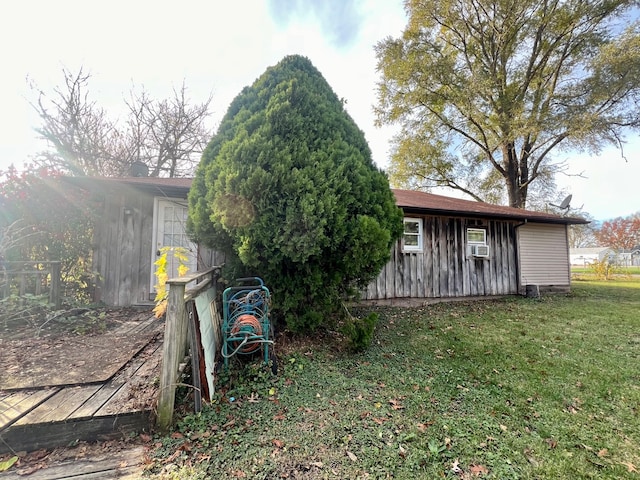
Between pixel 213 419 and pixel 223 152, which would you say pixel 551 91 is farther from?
pixel 213 419

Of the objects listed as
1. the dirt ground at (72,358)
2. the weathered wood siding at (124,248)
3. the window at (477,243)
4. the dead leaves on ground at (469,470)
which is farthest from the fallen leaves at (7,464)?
the window at (477,243)

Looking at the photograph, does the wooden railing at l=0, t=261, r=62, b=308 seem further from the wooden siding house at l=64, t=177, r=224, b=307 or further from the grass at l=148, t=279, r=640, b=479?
the grass at l=148, t=279, r=640, b=479

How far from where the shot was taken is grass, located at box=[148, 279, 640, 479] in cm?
199

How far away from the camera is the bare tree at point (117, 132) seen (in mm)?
11398

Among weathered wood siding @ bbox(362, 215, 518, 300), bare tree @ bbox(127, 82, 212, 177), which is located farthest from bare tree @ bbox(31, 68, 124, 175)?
weathered wood siding @ bbox(362, 215, 518, 300)

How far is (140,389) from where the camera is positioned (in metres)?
2.42

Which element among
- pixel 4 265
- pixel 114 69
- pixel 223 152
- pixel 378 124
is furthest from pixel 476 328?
pixel 114 69

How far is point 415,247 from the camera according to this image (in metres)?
7.41

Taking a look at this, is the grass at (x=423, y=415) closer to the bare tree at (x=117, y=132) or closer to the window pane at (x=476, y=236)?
the window pane at (x=476, y=236)

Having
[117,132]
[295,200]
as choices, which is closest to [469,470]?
[295,200]

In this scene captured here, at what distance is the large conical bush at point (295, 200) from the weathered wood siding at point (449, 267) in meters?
3.07

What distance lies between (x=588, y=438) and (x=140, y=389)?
12.5 feet

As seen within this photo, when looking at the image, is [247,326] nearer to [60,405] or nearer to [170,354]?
[170,354]

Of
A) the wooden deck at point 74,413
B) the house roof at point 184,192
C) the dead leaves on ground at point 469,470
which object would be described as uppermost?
the house roof at point 184,192
